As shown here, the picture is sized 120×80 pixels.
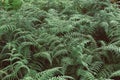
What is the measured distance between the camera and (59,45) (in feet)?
18.5

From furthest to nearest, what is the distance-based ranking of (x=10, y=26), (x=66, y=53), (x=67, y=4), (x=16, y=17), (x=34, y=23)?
(x=67, y=4) < (x=34, y=23) < (x=16, y=17) < (x=10, y=26) < (x=66, y=53)

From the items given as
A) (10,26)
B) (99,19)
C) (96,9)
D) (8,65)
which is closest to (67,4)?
(96,9)

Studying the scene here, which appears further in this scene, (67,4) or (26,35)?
(67,4)

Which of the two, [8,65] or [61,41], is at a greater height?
[61,41]

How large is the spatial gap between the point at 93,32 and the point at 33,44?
1585 mm

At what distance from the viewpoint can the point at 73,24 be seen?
6.36m

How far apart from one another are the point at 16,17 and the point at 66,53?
1.81 meters

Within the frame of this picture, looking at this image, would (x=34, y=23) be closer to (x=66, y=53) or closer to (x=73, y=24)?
(x=73, y=24)

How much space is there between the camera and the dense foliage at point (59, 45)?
5344mm

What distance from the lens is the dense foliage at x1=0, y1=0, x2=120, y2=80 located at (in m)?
5.34

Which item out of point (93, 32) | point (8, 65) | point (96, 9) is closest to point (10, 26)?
point (8, 65)

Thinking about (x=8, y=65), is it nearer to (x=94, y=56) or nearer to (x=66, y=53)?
(x=66, y=53)

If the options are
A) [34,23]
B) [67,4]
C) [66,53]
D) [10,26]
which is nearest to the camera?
[66,53]

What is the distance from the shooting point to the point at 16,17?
22.1ft
